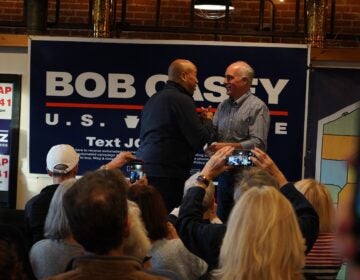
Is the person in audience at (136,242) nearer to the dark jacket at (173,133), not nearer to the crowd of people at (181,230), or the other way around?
the crowd of people at (181,230)

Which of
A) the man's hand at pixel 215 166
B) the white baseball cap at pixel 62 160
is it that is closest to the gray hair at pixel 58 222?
the man's hand at pixel 215 166

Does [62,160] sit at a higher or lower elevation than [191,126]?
lower

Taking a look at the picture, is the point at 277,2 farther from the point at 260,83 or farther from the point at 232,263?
the point at 232,263

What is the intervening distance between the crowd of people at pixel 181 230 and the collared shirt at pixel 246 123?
8cm

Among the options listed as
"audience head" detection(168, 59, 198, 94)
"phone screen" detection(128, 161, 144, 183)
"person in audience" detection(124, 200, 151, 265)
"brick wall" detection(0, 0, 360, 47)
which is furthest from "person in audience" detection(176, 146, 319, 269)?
"brick wall" detection(0, 0, 360, 47)

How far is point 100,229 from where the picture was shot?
147cm

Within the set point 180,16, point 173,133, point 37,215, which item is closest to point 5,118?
point 173,133

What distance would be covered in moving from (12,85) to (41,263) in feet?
11.4

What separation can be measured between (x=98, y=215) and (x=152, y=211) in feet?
3.05

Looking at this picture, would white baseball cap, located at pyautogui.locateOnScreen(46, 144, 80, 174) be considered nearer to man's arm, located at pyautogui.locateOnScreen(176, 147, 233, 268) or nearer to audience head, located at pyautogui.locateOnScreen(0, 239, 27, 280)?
man's arm, located at pyautogui.locateOnScreen(176, 147, 233, 268)

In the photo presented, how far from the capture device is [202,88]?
205 inches

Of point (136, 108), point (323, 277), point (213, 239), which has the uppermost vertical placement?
point (136, 108)

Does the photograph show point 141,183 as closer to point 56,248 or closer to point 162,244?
point 162,244

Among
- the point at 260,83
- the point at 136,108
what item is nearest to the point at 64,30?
the point at 136,108
